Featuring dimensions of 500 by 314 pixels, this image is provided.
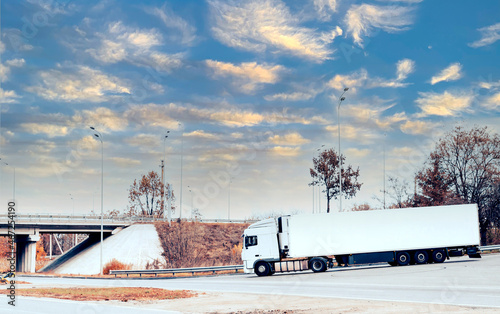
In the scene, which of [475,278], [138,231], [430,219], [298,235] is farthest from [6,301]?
[138,231]

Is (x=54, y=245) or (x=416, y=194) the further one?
(x=54, y=245)

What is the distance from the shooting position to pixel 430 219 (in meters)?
32.3

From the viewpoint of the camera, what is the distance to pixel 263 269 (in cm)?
3234

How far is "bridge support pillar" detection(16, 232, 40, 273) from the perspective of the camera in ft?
210

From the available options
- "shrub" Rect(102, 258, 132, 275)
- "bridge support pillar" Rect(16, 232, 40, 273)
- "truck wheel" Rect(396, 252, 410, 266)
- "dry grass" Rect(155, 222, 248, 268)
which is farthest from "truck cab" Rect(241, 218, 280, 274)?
"bridge support pillar" Rect(16, 232, 40, 273)

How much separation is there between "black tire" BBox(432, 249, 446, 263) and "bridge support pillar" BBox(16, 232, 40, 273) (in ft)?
166

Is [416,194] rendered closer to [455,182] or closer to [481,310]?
[455,182]

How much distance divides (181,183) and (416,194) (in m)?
33.5

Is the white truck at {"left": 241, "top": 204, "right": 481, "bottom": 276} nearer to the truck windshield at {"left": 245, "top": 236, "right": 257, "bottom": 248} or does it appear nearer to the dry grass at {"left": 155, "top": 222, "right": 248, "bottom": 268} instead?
the truck windshield at {"left": 245, "top": 236, "right": 257, "bottom": 248}

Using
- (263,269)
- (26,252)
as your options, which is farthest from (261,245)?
(26,252)

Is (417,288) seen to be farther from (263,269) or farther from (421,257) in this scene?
(263,269)

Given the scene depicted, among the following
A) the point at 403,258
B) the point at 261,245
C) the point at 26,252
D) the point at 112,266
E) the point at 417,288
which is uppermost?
the point at 261,245

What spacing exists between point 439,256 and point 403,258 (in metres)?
2.40

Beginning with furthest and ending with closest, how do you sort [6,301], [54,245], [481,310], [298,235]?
1. [54,245]
2. [298,235]
3. [6,301]
4. [481,310]
